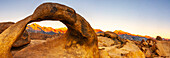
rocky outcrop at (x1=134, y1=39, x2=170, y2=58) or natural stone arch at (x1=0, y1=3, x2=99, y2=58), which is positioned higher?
natural stone arch at (x1=0, y1=3, x2=99, y2=58)

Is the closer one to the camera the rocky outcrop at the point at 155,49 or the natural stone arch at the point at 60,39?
the natural stone arch at the point at 60,39

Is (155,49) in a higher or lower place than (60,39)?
lower

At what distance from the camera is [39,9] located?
279cm

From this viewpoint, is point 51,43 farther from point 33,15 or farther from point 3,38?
point 3,38

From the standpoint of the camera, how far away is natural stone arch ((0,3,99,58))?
7.97 feet

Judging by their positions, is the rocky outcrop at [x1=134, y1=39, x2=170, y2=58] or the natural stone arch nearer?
the natural stone arch

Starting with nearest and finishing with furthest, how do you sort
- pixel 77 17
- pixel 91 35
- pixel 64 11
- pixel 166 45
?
1. pixel 64 11
2. pixel 77 17
3. pixel 91 35
4. pixel 166 45

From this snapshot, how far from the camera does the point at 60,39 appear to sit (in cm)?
404

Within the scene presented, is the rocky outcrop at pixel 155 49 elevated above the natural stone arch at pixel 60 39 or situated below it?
below

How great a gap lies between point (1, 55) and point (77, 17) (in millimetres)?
2181

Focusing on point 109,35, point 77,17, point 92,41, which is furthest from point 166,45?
point 77,17

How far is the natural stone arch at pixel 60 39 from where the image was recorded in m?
2.43

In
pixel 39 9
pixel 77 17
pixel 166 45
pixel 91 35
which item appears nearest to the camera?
pixel 39 9

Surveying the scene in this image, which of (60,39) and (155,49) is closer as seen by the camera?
(60,39)
